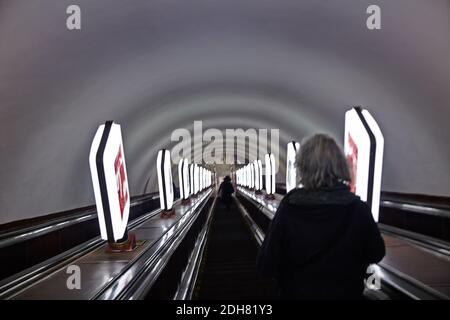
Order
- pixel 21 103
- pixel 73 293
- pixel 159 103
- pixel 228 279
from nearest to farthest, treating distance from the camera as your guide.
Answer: pixel 73 293 → pixel 21 103 → pixel 228 279 → pixel 159 103

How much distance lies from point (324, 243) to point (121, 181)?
3.62m

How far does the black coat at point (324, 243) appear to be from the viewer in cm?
226

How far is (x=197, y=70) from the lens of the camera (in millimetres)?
8875

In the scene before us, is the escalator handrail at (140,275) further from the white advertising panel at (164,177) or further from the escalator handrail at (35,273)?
the white advertising panel at (164,177)

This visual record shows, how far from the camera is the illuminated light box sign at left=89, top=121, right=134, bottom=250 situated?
4.90 meters

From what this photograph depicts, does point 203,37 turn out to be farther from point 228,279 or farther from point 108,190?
point 228,279

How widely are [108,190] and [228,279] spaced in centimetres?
344

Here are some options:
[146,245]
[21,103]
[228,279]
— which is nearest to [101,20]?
[21,103]

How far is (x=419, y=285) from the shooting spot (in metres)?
3.92

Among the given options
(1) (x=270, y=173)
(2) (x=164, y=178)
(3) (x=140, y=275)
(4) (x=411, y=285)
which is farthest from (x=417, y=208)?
(1) (x=270, y=173)

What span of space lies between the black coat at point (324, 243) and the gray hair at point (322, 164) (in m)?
0.05

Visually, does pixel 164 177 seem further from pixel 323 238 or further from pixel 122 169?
pixel 323 238

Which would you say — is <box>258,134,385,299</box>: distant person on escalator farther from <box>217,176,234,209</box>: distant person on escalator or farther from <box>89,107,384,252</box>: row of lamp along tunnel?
<box>217,176,234,209</box>: distant person on escalator

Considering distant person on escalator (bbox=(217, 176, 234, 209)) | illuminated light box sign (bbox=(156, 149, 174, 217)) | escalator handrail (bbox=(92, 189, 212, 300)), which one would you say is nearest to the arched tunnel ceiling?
illuminated light box sign (bbox=(156, 149, 174, 217))
